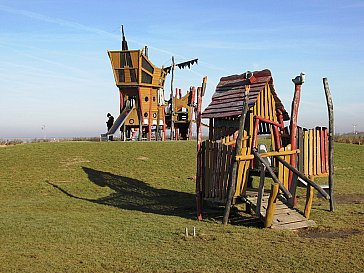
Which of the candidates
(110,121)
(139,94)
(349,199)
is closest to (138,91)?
(139,94)

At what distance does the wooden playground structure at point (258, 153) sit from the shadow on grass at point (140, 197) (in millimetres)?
1773

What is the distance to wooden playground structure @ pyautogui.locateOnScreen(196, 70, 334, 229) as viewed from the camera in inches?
481

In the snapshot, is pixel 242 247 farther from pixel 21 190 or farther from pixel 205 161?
pixel 21 190

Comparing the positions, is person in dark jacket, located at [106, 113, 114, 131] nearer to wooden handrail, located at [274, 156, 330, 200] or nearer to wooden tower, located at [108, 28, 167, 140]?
wooden tower, located at [108, 28, 167, 140]

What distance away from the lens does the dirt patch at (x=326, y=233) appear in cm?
1081

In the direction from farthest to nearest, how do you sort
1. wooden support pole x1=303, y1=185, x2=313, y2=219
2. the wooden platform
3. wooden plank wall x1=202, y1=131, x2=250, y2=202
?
wooden plank wall x1=202, y1=131, x2=250, y2=202, wooden support pole x1=303, y1=185, x2=313, y2=219, the wooden platform

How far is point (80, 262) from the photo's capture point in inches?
326

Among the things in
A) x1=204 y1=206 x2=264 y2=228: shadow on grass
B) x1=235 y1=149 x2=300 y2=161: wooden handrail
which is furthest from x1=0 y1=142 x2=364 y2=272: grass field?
x1=235 y1=149 x2=300 y2=161: wooden handrail

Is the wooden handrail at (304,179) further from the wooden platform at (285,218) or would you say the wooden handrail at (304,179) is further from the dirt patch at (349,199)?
the dirt patch at (349,199)

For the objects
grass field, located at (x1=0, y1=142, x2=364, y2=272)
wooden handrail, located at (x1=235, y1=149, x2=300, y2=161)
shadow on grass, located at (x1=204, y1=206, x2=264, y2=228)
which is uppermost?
wooden handrail, located at (x1=235, y1=149, x2=300, y2=161)

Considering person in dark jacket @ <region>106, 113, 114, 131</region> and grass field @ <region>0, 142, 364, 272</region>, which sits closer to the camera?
grass field @ <region>0, 142, 364, 272</region>

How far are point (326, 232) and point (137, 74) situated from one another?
996 inches

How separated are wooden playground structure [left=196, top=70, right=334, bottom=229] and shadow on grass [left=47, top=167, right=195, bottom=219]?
177cm

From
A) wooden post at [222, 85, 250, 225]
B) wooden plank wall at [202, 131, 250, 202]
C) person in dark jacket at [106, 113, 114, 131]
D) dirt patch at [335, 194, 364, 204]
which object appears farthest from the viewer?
person in dark jacket at [106, 113, 114, 131]
